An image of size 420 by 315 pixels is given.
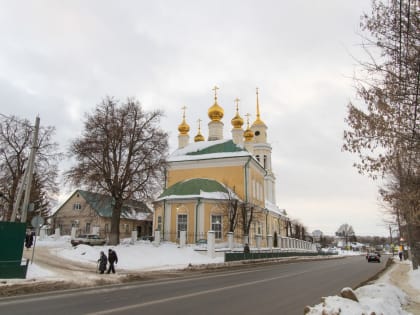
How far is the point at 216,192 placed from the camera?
35.5 meters

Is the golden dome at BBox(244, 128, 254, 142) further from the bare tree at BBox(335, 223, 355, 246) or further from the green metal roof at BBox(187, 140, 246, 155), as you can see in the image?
the bare tree at BBox(335, 223, 355, 246)

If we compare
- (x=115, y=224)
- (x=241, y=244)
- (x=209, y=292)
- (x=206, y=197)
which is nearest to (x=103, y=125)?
(x=115, y=224)

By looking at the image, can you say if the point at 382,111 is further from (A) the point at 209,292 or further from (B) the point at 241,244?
(B) the point at 241,244

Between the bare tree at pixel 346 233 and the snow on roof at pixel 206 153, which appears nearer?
the snow on roof at pixel 206 153

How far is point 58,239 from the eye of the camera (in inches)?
1556

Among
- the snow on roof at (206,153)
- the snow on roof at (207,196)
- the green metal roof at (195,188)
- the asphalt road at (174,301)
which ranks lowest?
the asphalt road at (174,301)

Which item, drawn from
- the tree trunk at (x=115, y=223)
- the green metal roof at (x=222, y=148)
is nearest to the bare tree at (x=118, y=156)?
the tree trunk at (x=115, y=223)

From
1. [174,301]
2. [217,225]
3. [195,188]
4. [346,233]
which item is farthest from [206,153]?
[346,233]

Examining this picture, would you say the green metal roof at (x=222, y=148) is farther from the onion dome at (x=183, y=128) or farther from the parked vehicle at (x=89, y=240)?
the parked vehicle at (x=89, y=240)

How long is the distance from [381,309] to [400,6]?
6114 mm

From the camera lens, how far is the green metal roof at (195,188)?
35.4 m

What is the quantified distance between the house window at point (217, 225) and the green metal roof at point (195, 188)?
8.93 ft

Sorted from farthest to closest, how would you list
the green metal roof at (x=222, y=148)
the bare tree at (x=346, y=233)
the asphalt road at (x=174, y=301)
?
the bare tree at (x=346, y=233) < the green metal roof at (x=222, y=148) < the asphalt road at (x=174, y=301)

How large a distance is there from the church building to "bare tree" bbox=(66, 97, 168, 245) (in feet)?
21.0
